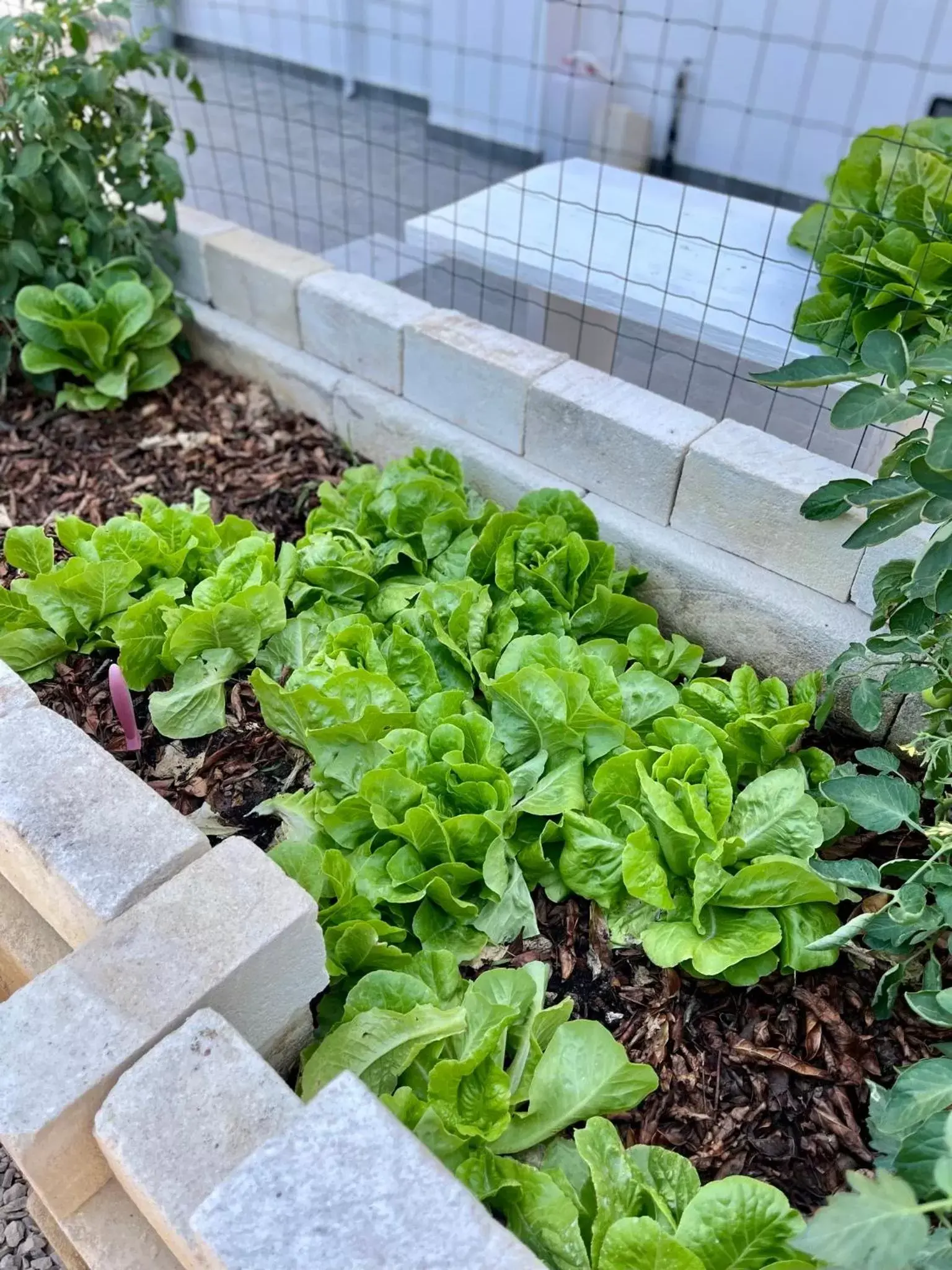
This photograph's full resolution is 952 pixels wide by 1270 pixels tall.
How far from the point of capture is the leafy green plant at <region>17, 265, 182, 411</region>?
2846 millimetres

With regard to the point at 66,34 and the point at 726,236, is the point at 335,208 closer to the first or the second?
the point at 66,34

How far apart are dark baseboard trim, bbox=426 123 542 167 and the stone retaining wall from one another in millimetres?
4488

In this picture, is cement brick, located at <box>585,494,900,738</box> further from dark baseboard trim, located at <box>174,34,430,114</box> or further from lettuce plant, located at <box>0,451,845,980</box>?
dark baseboard trim, located at <box>174,34,430,114</box>

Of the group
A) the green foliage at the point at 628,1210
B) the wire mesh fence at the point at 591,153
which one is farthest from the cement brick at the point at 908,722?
the green foliage at the point at 628,1210

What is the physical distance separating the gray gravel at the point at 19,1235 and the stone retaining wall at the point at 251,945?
0.15m

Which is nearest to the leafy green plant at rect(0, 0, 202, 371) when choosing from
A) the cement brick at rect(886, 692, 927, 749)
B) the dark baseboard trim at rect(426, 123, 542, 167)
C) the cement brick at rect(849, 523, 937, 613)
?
the cement brick at rect(849, 523, 937, 613)

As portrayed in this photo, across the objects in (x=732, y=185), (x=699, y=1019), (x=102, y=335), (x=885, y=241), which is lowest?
(x=699, y=1019)

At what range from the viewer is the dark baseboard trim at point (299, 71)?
6965mm

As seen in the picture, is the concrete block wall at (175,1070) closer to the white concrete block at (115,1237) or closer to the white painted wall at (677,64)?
the white concrete block at (115,1237)

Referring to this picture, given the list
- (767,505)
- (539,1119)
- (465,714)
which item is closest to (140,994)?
(539,1119)

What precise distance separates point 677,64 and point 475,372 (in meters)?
4.41

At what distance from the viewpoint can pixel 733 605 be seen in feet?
7.34

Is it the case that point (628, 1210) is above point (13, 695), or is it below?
below

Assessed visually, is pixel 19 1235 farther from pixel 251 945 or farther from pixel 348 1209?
pixel 348 1209
